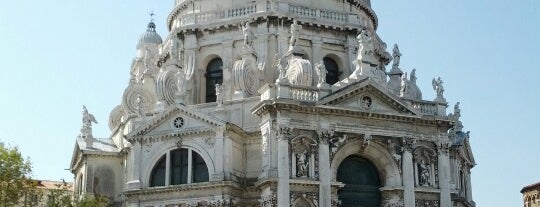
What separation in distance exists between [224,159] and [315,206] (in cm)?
454

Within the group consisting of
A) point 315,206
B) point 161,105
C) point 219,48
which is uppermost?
point 219,48

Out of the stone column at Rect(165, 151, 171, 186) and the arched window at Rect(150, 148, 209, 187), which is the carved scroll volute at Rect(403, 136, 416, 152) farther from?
the stone column at Rect(165, 151, 171, 186)

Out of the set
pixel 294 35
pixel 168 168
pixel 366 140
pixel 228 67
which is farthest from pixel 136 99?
pixel 366 140

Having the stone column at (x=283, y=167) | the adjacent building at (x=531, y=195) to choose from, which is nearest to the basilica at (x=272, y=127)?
the stone column at (x=283, y=167)

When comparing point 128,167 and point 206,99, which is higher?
point 206,99

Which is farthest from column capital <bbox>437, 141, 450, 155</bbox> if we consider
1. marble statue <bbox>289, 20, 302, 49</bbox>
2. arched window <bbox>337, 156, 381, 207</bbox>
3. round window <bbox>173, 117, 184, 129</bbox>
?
round window <bbox>173, 117, 184, 129</bbox>

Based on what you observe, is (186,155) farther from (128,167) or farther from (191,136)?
(128,167)

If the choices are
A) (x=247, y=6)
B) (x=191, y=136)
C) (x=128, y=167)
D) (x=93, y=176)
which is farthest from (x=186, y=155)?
(x=247, y=6)

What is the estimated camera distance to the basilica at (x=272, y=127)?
35500 millimetres

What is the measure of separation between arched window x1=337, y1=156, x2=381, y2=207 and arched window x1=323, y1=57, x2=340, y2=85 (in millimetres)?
7138

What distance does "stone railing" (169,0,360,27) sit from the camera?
42.8m

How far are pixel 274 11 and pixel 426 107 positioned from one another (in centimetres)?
938

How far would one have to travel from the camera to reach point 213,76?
4334 centimetres

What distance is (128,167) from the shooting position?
129 feet
